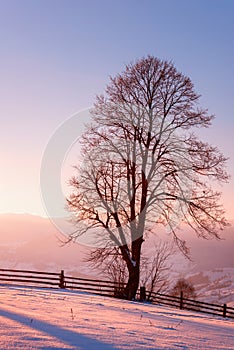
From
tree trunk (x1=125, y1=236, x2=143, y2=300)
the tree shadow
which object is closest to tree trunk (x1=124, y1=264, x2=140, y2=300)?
tree trunk (x1=125, y1=236, x2=143, y2=300)

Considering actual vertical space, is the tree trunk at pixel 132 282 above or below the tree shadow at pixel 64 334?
above

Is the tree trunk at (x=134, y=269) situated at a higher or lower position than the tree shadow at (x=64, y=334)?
higher

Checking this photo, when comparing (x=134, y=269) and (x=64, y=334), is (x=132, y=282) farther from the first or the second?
(x=64, y=334)

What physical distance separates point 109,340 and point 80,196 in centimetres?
1289

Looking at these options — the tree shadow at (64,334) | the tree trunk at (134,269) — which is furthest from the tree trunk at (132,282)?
the tree shadow at (64,334)

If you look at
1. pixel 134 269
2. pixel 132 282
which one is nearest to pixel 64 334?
pixel 134 269

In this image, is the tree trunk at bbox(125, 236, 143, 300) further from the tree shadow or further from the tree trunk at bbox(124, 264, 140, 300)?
the tree shadow

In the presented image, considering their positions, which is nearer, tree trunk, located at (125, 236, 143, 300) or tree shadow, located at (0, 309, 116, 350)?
tree shadow, located at (0, 309, 116, 350)

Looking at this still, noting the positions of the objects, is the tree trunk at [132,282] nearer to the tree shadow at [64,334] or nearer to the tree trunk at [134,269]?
the tree trunk at [134,269]

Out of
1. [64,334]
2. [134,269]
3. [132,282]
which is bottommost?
[64,334]

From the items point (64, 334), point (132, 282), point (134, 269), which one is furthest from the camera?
point (132, 282)

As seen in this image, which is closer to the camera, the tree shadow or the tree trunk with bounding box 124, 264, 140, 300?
the tree shadow

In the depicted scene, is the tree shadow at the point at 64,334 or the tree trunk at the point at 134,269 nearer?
the tree shadow at the point at 64,334

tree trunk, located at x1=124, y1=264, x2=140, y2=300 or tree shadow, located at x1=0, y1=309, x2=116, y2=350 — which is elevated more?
tree trunk, located at x1=124, y1=264, x2=140, y2=300
